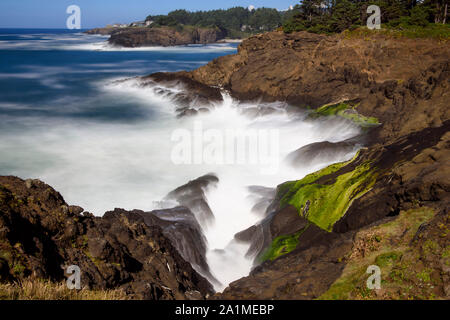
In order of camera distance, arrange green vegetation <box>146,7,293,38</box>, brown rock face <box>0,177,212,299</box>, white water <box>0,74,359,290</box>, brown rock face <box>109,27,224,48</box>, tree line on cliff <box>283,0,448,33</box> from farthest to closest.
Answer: green vegetation <box>146,7,293,38</box>, brown rock face <box>109,27,224,48</box>, tree line on cliff <box>283,0,448,33</box>, white water <box>0,74,359,290</box>, brown rock face <box>0,177,212,299</box>

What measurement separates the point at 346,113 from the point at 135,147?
1617 centimetres

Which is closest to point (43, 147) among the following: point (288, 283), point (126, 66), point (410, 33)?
point (288, 283)

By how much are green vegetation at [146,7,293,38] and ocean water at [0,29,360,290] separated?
382 feet

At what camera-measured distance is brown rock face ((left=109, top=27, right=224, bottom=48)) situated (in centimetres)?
12569

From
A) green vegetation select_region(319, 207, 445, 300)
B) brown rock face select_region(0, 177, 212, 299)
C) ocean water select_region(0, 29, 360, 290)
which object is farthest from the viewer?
ocean water select_region(0, 29, 360, 290)

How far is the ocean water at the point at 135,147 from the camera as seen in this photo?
18.2 metres

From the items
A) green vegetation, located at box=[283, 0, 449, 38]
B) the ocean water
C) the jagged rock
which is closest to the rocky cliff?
the ocean water

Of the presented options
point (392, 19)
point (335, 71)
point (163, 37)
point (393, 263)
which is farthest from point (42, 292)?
point (163, 37)

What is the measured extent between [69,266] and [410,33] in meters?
34.7

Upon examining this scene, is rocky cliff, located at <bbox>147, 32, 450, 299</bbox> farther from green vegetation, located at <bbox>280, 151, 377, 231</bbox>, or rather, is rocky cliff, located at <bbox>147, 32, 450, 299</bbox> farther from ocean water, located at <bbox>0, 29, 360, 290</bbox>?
ocean water, located at <bbox>0, 29, 360, 290</bbox>

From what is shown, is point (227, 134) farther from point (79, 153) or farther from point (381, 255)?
point (381, 255)

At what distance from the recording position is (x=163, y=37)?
134 meters

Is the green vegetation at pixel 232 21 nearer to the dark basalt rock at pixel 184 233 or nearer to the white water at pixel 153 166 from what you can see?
the white water at pixel 153 166

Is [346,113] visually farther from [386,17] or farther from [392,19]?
[386,17]
